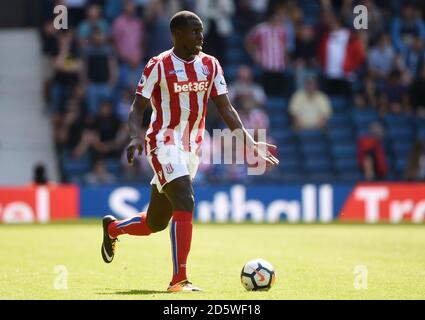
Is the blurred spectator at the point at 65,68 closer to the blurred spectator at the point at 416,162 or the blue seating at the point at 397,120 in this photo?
the blue seating at the point at 397,120

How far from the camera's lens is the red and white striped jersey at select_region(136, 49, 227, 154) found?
9875 millimetres

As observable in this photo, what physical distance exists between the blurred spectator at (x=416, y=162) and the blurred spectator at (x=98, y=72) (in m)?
6.72

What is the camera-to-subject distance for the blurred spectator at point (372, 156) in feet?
73.9

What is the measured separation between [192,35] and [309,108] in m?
13.8

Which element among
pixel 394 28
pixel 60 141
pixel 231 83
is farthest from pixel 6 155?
pixel 394 28

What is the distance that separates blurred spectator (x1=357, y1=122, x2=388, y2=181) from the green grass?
95.2 inches

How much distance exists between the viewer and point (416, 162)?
23078 millimetres

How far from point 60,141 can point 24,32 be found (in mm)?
4588

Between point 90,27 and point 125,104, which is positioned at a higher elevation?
point 90,27

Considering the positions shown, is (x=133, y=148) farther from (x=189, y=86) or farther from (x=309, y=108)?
(x=309, y=108)

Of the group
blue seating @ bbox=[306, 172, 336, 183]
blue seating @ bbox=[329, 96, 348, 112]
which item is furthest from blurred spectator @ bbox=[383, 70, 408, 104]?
blue seating @ bbox=[306, 172, 336, 183]

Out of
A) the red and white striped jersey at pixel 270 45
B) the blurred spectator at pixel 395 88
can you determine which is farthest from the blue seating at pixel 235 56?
the blurred spectator at pixel 395 88
